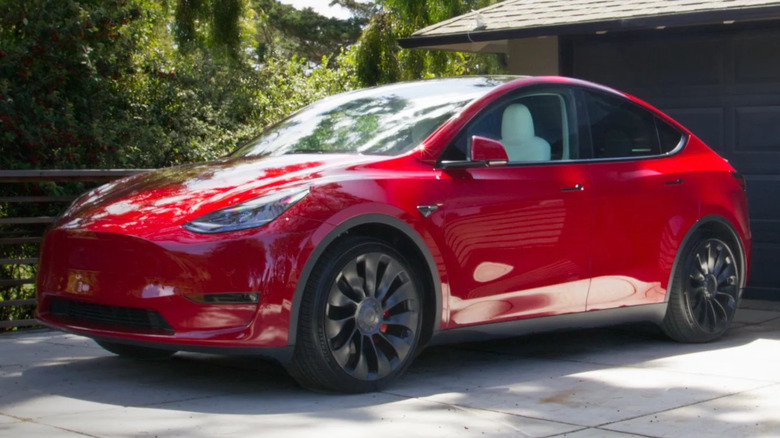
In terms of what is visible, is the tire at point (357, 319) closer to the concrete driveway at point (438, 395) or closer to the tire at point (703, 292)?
the concrete driveway at point (438, 395)

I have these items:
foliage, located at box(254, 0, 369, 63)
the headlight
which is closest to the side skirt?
the headlight

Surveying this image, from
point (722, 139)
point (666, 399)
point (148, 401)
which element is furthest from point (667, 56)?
point (148, 401)

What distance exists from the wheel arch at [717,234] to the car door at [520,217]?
895 millimetres

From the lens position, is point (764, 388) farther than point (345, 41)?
No

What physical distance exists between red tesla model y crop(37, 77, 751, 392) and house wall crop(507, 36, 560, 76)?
13.2 ft

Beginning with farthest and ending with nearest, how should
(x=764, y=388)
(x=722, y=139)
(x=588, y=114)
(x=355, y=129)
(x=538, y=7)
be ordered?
(x=538, y=7), (x=722, y=139), (x=588, y=114), (x=355, y=129), (x=764, y=388)

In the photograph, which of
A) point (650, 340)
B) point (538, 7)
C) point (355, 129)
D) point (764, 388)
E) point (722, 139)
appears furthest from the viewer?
point (538, 7)

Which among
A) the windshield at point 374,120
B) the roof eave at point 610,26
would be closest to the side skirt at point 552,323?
the windshield at point 374,120

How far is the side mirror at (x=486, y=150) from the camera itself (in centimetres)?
595

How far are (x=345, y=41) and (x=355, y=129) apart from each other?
150ft

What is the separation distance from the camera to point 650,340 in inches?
298

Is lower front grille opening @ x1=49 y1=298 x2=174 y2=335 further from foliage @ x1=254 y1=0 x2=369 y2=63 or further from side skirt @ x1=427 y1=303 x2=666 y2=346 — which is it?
foliage @ x1=254 y1=0 x2=369 y2=63

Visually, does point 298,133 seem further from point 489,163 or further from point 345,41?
point 345,41

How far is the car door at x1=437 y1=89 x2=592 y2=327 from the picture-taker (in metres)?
5.94
